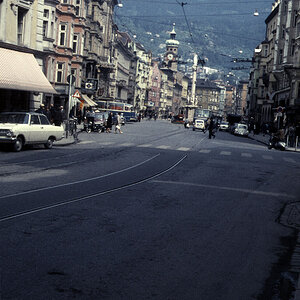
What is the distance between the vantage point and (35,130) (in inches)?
894

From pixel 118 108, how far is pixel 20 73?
48688 mm

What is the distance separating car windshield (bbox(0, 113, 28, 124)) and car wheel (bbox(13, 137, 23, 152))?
0.75 m

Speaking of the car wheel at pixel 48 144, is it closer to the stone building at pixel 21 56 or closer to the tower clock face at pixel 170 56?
the stone building at pixel 21 56

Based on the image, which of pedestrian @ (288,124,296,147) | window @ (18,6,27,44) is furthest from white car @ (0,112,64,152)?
pedestrian @ (288,124,296,147)

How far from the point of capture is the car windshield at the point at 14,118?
872 inches

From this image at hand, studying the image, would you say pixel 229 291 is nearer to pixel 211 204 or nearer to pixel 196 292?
pixel 196 292

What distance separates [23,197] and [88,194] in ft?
4.83

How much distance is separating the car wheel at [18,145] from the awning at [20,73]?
7.29 m

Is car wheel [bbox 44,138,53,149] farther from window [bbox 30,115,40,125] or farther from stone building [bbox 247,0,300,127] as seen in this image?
stone building [bbox 247,0,300,127]

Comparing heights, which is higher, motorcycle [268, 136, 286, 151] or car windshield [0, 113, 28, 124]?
car windshield [0, 113, 28, 124]

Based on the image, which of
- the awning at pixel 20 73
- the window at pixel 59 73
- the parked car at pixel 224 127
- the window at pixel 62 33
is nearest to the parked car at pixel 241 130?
the parked car at pixel 224 127

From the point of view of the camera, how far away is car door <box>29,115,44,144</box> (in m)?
22.5

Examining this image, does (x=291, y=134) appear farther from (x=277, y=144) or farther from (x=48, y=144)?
(x=48, y=144)

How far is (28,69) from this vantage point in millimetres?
32625
